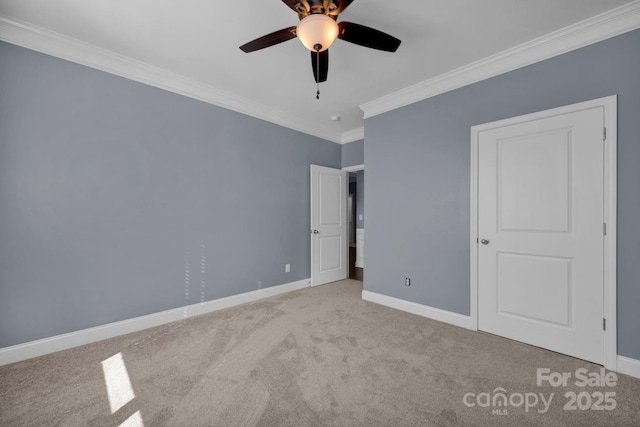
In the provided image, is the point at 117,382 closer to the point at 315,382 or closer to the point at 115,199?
the point at 315,382

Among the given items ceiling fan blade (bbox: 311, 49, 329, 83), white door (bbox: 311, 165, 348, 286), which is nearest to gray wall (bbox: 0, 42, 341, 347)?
white door (bbox: 311, 165, 348, 286)

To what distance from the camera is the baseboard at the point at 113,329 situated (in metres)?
2.20

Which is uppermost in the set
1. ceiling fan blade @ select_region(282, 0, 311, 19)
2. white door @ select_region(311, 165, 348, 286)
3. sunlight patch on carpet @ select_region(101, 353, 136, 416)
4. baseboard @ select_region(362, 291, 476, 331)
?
ceiling fan blade @ select_region(282, 0, 311, 19)

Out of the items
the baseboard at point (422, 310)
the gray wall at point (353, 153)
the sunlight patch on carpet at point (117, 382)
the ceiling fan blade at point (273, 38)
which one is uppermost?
the ceiling fan blade at point (273, 38)

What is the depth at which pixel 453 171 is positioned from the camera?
299 centimetres

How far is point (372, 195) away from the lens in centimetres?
375

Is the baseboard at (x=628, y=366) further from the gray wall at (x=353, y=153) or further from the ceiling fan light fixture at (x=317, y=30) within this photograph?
the gray wall at (x=353, y=153)

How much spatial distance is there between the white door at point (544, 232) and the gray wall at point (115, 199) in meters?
2.74

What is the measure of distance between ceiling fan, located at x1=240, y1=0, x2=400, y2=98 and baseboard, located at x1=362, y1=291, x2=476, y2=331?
2672 mm

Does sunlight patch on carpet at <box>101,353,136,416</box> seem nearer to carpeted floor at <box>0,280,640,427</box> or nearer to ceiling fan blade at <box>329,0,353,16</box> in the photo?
carpeted floor at <box>0,280,640,427</box>

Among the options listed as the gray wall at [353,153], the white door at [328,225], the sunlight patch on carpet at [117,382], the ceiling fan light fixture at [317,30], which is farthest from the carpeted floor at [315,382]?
the gray wall at [353,153]

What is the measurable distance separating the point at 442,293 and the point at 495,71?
2359mm

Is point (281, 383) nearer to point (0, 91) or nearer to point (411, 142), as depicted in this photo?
point (411, 142)

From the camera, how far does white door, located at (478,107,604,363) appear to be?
219 cm
